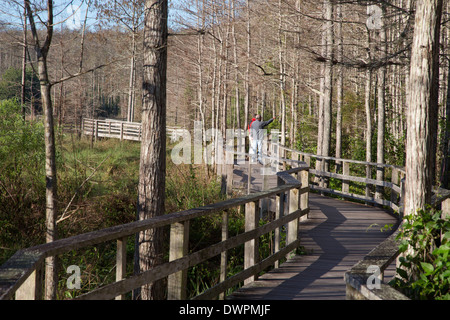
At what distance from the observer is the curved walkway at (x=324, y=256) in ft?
17.1

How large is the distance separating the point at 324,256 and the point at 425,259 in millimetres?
2543

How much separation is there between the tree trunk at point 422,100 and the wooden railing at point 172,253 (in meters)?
1.73

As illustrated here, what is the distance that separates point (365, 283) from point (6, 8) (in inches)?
267

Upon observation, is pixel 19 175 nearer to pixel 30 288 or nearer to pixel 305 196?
pixel 305 196

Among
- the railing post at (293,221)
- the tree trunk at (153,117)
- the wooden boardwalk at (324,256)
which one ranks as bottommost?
the wooden boardwalk at (324,256)

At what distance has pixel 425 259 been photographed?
449cm

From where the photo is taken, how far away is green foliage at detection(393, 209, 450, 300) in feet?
12.0

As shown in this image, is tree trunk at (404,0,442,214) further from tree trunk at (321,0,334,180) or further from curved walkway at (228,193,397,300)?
tree trunk at (321,0,334,180)

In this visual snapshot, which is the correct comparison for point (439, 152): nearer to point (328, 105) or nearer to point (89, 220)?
point (328, 105)

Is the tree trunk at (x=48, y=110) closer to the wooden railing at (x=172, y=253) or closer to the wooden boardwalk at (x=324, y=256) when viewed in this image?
the wooden railing at (x=172, y=253)

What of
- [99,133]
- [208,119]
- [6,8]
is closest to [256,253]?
[6,8]

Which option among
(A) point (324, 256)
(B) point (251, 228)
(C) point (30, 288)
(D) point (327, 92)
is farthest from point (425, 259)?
(D) point (327, 92)

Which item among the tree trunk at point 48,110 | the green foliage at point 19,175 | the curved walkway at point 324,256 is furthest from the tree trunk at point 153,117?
the green foliage at point 19,175

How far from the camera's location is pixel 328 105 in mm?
16375
